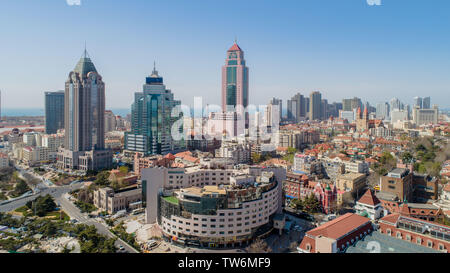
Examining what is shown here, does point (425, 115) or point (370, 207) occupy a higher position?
point (425, 115)

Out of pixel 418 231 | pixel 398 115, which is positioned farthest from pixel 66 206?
pixel 398 115

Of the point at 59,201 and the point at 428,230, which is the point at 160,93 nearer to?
the point at 59,201

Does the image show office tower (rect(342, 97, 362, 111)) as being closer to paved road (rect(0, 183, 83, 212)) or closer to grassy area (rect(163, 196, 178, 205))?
paved road (rect(0, 183, 83, 212))

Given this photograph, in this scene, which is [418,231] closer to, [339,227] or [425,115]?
[339,227]

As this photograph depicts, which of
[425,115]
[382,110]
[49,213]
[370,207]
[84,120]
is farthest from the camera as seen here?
[382,110]
